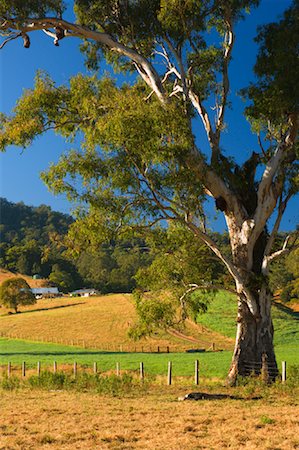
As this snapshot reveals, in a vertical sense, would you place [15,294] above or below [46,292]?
below

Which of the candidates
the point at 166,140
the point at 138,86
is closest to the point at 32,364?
the point at 138,86

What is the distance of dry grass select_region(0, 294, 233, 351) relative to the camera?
5694cm

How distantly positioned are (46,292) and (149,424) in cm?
10860

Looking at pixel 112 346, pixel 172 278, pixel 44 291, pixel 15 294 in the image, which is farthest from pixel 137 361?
pixel 44 291

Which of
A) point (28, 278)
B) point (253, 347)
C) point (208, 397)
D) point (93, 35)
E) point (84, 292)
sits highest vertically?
point (93, 35)

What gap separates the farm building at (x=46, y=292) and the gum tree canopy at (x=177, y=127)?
97.0m

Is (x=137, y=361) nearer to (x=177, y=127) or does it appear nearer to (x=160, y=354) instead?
(x=160, y=354)

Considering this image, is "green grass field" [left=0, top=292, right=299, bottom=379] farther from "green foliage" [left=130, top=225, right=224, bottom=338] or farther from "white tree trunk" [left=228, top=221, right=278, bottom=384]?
"white tree trunk" [left=228, top=221, right=278, bottom=384]

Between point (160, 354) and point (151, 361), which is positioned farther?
point (160, 354)

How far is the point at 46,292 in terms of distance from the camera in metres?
117

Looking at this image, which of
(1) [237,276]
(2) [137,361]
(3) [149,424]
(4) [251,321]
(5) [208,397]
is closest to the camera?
(3) [149,424]

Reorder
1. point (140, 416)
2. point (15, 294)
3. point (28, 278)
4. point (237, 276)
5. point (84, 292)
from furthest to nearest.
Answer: point (28, 278)
point (84, 292)
point (15, 294)
point (237, 276)
point (140, 416)

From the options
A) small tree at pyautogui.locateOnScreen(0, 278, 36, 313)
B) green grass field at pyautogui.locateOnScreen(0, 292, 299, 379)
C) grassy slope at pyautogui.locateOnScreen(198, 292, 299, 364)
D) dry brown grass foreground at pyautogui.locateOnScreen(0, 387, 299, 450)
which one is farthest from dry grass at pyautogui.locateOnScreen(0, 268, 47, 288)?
dry brown grass foreground at pyautogui.locateOnScreen(0, 387, 299, 450)

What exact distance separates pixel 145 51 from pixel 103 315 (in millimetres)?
57842
